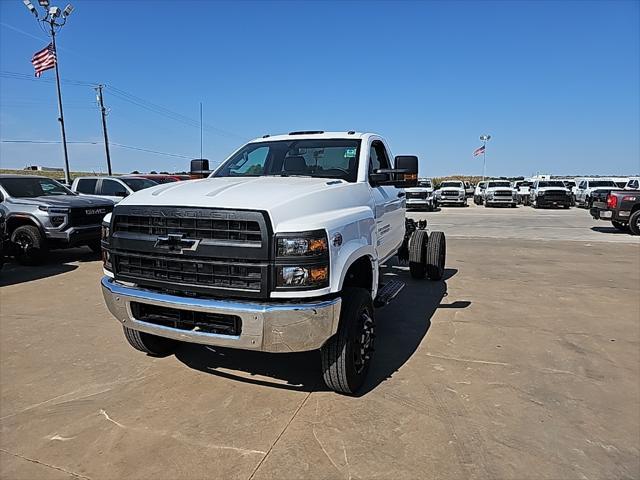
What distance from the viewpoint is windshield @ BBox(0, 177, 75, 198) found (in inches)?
376

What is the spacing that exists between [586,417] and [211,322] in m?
2.77

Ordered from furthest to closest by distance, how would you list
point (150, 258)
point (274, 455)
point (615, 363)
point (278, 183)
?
point (615, 363)
point (278, 183)
point (150, 258)
point (274, 455)

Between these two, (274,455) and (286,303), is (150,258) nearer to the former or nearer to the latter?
Answer: (286,303)

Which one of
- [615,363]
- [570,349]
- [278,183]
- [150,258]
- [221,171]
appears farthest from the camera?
[221,171]

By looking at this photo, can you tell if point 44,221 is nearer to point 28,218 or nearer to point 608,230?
point 28,218

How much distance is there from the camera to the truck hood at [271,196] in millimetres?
3002

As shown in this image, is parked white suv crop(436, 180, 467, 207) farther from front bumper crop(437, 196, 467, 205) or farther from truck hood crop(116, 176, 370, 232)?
truck hood crop(116, 176, 370, 232)

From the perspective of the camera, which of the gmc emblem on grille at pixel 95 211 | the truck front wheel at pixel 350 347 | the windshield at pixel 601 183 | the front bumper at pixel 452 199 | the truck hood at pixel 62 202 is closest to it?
the truck front wheel at pixel 350 347

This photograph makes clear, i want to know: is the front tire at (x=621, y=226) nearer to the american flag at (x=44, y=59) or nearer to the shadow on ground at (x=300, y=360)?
the shadow on ground at (x=300, y=360)

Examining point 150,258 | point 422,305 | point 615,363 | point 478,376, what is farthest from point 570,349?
point 150,258

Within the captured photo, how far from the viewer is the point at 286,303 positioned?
2.90 metres

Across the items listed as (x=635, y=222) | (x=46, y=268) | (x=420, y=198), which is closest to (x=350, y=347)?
(x=46, y=268)

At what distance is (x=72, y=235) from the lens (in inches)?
345

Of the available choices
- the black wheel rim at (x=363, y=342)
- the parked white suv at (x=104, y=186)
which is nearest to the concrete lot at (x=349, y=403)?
the black wheel rim at (x=363, y=342)
